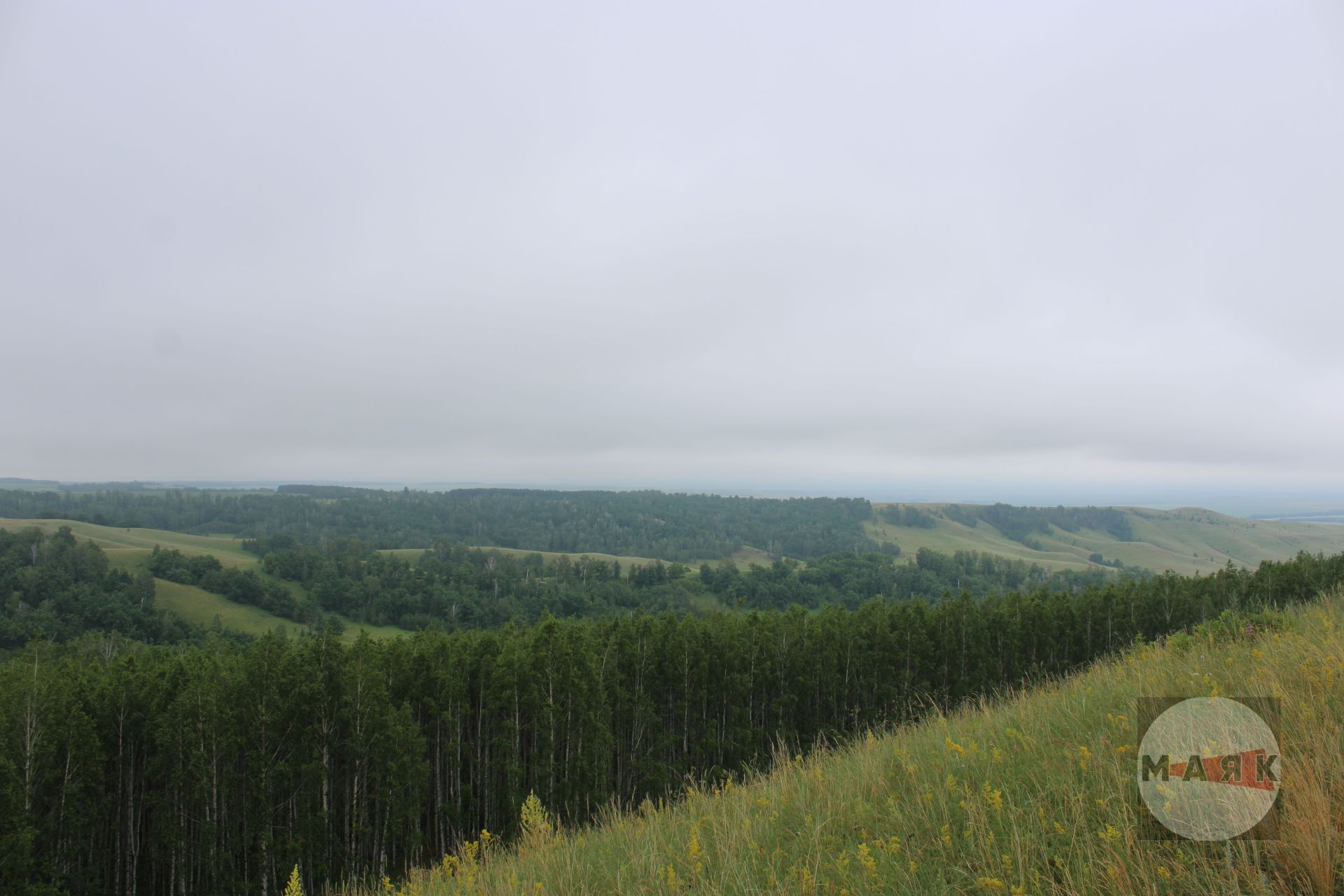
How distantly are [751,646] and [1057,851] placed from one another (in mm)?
30304

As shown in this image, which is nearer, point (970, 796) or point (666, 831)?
point (970, 796)

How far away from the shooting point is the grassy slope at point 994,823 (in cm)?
270

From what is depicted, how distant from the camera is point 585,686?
2486 centimetres

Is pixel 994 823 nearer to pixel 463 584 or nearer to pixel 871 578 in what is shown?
pixel 463 584

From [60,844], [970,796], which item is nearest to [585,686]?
[60,844]

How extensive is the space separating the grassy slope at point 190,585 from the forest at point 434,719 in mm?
49732

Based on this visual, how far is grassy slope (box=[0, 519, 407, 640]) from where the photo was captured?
91.8m

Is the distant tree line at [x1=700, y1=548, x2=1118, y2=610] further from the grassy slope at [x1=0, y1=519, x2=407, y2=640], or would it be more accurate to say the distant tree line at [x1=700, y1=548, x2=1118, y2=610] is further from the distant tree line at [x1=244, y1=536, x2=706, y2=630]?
the grassy slope at [x1=0, y1=519, x2=407, y2=640]

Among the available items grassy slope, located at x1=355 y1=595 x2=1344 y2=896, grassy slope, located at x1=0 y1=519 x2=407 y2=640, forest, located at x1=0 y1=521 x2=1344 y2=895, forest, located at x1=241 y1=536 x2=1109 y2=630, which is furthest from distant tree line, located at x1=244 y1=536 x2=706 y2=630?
grassy slope, located at x1=355 y1=595 x2=1344 y2=896

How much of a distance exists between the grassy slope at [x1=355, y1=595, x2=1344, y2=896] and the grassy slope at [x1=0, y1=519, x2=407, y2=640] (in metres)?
74.2

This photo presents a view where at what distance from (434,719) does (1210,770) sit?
27760mm

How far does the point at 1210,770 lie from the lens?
322 centimetres

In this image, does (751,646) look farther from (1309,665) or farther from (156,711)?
(1309,665)

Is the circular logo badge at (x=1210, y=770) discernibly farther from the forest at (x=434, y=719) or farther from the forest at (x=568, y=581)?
the forest at (x=568, y=581)
